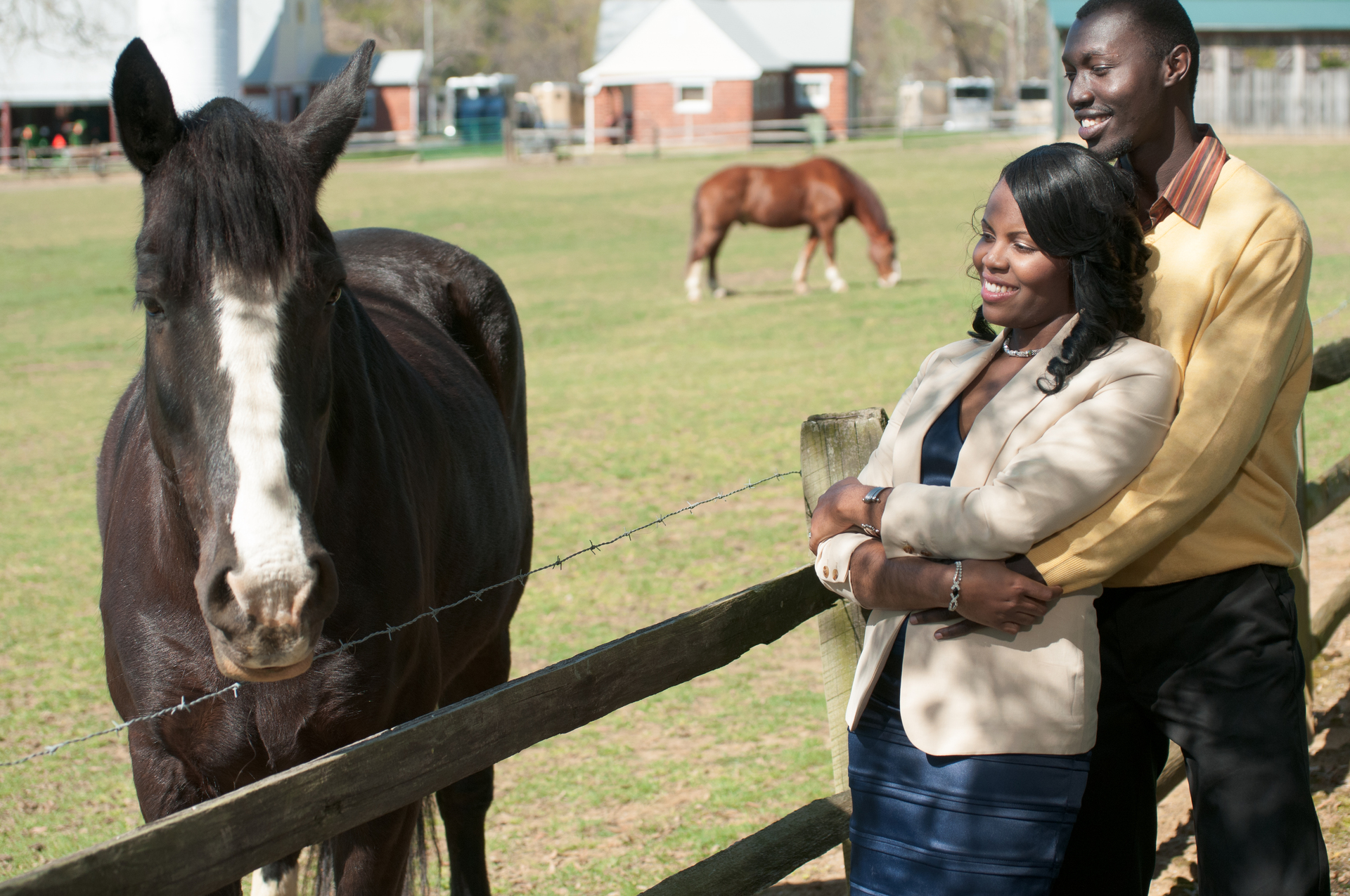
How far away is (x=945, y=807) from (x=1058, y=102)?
102 ft

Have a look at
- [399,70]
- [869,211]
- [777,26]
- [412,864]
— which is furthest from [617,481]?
[399,70]

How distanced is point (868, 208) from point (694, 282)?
2747mm

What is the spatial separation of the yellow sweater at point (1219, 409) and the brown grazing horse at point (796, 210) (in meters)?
13.9

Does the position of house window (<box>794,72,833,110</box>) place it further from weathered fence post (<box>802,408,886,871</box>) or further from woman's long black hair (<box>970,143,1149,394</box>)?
woman's long black hair (<box>970,143,1149,394</box>)

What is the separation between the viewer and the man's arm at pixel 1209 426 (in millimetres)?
1910

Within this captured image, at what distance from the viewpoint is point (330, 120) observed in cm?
214

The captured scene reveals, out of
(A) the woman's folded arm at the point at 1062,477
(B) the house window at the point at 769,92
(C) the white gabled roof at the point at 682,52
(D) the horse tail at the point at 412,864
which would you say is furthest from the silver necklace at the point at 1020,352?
(B) the house window at the point at 769,92

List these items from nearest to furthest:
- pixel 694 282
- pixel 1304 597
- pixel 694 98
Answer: pixel 1304 597 → pixel 694 282 → pixel 694 98

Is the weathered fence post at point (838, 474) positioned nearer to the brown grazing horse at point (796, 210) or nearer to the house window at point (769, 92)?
the brown grazing horse at point (796, 210)

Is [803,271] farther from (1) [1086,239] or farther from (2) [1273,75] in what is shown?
(2) [1273,75]

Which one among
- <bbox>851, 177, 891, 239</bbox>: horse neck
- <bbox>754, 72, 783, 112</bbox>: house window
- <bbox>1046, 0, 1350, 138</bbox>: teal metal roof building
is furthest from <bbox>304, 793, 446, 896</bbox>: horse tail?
<bbox>754, 72, 783, 112</bbox>: house window

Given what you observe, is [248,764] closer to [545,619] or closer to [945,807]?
[945,807]

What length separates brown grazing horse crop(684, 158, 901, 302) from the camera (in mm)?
16141

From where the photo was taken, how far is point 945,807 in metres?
1.95
